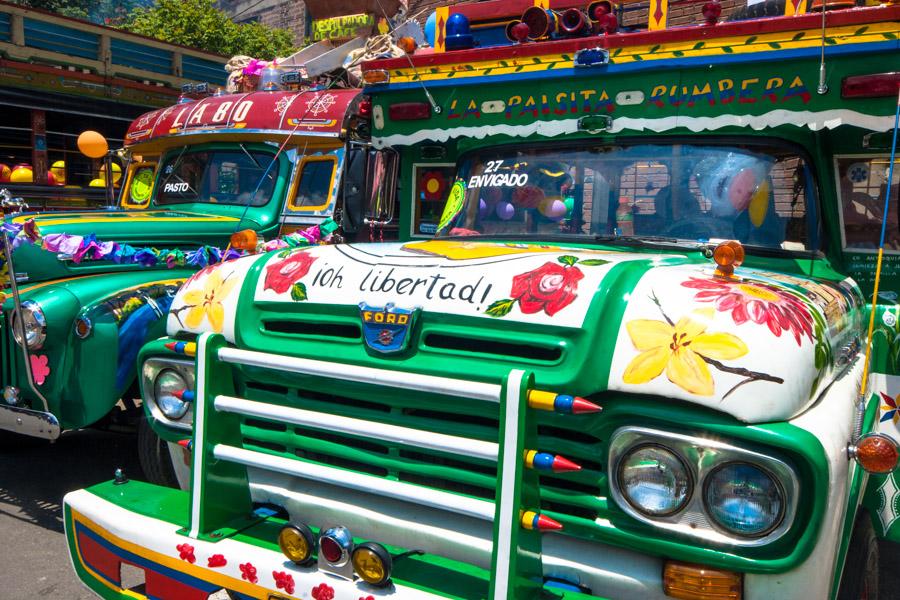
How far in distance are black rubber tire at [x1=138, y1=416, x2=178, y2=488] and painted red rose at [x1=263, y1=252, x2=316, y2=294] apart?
47.3 inches

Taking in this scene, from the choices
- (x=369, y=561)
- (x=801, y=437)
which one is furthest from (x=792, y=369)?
(x=369, y=561)

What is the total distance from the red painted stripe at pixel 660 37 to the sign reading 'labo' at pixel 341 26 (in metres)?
4.36

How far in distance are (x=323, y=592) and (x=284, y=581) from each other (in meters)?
0.14

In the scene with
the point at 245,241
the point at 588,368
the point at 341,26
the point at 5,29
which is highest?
the point at 5,29

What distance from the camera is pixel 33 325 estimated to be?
4.32m

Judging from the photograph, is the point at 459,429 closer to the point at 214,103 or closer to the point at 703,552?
the point at 703,552

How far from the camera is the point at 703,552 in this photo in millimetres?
2037

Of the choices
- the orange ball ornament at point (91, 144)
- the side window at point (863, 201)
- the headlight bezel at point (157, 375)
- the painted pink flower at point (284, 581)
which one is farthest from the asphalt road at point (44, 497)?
the side window at point (863, 201)

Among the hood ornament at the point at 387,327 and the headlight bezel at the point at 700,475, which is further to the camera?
the hood ornament at the point at 387,327

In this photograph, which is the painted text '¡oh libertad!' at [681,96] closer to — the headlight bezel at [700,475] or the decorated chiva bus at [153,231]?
A: the decorated chiva bus at [153,231]

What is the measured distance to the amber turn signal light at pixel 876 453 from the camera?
80.8 inches

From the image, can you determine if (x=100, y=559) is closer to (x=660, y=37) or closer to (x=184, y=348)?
(x=184, y=348)

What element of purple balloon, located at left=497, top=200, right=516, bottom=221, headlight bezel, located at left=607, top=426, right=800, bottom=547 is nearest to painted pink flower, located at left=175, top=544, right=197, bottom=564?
headlight bezel, located at left=607, top=426, right=800, bottom=547

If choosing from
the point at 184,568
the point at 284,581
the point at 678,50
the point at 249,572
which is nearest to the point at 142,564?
the point at 184,568
